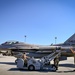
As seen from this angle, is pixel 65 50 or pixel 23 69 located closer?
pixel 23 69

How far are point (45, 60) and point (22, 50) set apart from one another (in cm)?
949

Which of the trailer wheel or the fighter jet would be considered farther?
the fighter jet

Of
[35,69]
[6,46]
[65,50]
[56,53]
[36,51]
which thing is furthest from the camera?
[6,46]

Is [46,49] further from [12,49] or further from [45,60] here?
[45,60]

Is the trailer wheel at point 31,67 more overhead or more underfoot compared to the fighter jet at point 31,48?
more underfoot

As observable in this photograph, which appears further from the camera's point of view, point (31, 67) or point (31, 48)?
point (31, 48)

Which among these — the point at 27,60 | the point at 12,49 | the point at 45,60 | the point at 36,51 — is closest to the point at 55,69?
the point at 45,60

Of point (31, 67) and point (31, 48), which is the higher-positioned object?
point (31, 48)

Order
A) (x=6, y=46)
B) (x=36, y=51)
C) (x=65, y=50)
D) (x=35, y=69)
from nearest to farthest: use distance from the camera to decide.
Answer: (x=35, y=69), (x=65, y=50), (x=36, y=51), (x=6, y=46)

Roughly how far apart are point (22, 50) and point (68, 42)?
21.7ft

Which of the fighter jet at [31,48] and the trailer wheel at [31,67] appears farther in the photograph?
the fighter jet at [31,48]

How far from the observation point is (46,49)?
85.0 ft

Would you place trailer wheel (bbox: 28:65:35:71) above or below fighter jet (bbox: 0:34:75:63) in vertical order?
below

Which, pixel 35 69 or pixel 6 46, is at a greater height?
pixel 6 46
